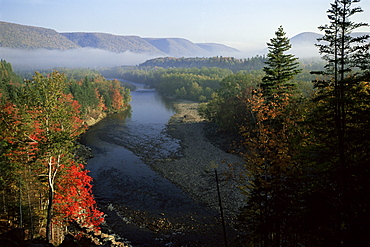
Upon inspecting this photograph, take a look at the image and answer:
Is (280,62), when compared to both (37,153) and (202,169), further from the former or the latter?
(37,153)

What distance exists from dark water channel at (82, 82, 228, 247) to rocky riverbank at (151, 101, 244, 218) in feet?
4.17

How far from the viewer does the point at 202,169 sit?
34438mm

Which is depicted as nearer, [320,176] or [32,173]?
[320,176]

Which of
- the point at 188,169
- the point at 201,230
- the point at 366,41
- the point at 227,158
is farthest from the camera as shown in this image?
the point at 227,158

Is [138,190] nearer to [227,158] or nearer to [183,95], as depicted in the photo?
[227,158]

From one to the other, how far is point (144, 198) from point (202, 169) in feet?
33.2

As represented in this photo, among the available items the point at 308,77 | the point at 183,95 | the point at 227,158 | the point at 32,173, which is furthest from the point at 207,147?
the point at 183,95

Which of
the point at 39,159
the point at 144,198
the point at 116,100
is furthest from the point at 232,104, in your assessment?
the point at 116,100

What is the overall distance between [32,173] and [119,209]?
9902mm

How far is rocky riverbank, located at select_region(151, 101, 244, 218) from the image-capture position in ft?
86.1

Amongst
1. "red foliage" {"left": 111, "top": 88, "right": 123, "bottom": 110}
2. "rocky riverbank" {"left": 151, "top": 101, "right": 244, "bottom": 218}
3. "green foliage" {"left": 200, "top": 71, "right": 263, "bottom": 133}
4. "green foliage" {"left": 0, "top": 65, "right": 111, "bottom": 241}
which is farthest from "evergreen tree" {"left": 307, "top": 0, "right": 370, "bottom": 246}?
"red foliage" {"left": 111, "top": 88, "right": 123, "bottom": 110}

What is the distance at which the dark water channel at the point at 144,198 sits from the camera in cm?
2061

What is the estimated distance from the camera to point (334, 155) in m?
12.6

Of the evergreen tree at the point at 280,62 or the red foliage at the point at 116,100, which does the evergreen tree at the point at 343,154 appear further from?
the red foliage at the point at 116,100
